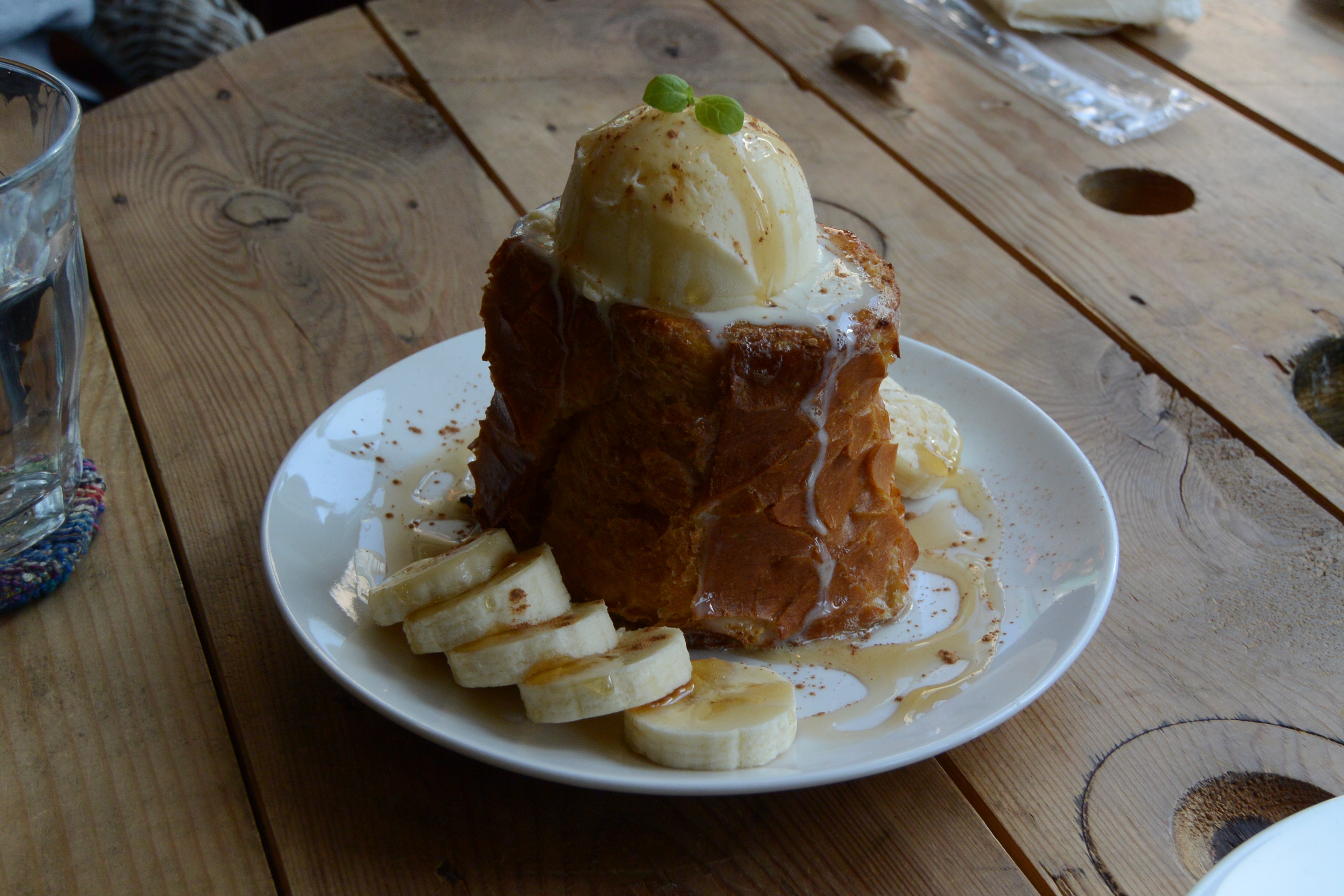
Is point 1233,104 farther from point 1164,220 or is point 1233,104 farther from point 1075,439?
point 1075,439

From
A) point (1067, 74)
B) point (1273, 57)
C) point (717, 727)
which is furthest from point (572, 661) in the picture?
point (1273, 57)

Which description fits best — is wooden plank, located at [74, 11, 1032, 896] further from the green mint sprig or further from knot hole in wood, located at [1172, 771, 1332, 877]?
the green mint sprig

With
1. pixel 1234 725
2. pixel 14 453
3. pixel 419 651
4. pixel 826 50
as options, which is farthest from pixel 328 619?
pixel 826 50

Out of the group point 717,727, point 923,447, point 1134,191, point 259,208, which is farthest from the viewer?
point 1134,191

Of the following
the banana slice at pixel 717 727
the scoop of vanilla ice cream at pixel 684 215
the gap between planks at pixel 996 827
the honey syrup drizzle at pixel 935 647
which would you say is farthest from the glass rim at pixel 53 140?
the gap between planks at pixel 996 827

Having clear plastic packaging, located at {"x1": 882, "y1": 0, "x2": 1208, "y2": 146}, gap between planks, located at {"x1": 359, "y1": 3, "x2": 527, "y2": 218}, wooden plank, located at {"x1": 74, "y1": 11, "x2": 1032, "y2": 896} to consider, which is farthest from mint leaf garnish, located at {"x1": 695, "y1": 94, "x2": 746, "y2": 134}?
clear plastic packaging, located at {"x1": 882, "y1": 0, "x2": 1208, "y2": 146}

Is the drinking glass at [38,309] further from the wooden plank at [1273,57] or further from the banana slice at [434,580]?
the wooden plank at [1273,57]
